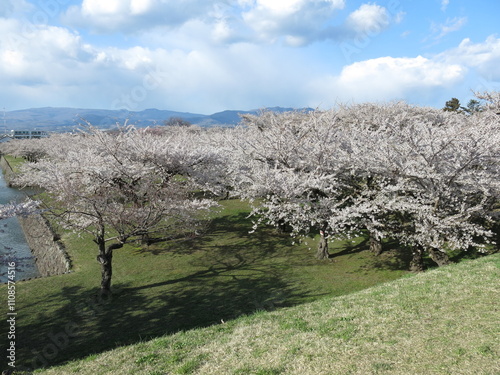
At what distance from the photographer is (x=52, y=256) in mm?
19250

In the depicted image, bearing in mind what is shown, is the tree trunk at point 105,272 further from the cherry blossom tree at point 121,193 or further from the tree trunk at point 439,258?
the tree trunk at point 439,258

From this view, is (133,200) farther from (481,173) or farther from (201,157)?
(481,173)

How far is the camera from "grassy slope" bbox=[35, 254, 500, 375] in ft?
18.9

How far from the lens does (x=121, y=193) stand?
16984 millimetres

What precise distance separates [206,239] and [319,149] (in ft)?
29.7

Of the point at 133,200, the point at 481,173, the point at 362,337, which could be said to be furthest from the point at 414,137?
the point at 133,200

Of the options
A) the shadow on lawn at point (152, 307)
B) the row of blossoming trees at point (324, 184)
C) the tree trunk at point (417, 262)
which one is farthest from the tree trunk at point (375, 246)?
the shadow on lawn at point (152, 307)

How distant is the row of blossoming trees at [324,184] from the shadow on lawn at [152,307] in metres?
1.50

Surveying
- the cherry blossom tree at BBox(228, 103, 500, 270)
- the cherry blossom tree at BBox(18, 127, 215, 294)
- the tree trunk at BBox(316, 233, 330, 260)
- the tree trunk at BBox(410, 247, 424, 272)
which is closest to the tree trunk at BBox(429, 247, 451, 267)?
the cherry blossom tree at BBox(228, 103, 500, 270)

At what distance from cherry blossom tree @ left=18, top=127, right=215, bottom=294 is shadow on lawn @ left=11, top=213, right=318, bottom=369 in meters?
1.47

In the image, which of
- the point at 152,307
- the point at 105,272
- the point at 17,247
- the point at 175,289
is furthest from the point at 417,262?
the point at 17,247

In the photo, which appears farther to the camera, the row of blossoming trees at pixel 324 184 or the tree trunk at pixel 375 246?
the tree trunk at pixel 375 246

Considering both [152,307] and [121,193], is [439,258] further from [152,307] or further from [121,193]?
[121,193]

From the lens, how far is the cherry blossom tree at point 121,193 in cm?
1362
